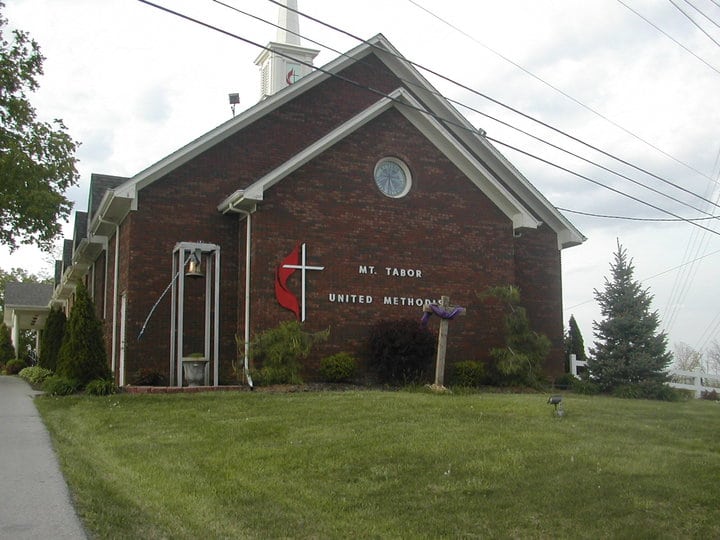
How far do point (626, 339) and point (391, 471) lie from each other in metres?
12.8

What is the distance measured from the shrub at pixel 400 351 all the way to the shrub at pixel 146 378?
4.80m

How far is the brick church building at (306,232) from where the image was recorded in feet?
58.8

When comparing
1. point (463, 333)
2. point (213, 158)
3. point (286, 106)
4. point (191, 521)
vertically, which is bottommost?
point (191, 521)

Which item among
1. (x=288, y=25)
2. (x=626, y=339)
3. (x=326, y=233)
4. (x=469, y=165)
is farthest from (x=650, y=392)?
(x=288, y=25)

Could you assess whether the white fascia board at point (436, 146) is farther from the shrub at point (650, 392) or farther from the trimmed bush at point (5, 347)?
the trimmed bush at point (5, 347)

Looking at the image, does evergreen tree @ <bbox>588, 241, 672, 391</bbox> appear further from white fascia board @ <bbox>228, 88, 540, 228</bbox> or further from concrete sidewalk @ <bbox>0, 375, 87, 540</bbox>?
concrete sidewalk @ <bbox>0, 375, 87, 540</bbox>

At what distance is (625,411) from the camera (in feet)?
42.4

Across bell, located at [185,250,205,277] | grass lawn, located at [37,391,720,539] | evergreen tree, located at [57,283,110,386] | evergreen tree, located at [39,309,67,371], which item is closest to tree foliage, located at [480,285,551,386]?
grass lawn, located at [37,391,720,539]

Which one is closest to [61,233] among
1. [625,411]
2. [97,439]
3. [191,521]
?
[97,439]

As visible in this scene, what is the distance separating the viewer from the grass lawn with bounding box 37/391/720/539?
6.84 m

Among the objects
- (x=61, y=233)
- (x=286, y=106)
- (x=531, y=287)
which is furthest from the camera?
(x=61, y=233)

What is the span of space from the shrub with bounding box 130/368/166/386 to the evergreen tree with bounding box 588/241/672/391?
34.2 feet

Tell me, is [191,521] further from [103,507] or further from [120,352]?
[120,352]

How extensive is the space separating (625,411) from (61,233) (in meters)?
19.4
